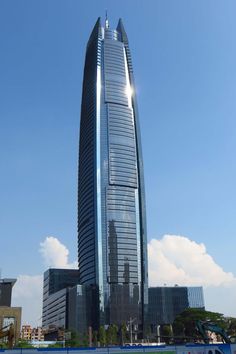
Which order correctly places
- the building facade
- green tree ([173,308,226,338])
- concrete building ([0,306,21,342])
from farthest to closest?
the building facade → green tree ([173,308,226,338]) → concrete building ([0,306,21,342])

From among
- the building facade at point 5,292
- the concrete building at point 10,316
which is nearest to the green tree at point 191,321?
the building facade at point 5,292

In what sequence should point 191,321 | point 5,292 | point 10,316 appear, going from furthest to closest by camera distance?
point 5,292 < point 191,321 < point 10,316

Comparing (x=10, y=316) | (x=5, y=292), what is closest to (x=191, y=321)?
(x=10, y=316)

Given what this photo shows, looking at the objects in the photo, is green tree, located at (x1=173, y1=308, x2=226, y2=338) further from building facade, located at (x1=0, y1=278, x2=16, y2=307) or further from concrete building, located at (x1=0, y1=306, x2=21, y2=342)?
concrete building, located at (x1=0, y1=306, x2=21, y2=342)

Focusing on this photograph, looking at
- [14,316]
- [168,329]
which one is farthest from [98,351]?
[168,329]

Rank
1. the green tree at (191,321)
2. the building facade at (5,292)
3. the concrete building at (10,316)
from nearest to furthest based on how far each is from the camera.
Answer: the concrete building at (10,316) → the green tree at (191,321) → the building facade at (5,292)

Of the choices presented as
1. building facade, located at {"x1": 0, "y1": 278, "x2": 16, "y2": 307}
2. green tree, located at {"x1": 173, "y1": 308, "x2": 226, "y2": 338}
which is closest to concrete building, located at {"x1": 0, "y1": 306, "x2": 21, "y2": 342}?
building facade, located at {"x1": 0, "y1": 278, "x2": 16, "y2": 307}

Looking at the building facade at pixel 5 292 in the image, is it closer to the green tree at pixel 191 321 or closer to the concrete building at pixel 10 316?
the concrete building at pixel 10 316

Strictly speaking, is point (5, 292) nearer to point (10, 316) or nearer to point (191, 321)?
point (10, 316)

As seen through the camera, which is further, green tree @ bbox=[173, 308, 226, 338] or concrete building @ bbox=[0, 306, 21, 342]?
green tree @ bbox=[173, 308, 226, 338]

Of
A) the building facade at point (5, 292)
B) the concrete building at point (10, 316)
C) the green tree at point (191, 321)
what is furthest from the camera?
the building facade at point (5, 292)

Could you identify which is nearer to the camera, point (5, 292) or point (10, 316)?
point (10, 316)

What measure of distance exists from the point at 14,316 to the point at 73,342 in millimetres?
19564

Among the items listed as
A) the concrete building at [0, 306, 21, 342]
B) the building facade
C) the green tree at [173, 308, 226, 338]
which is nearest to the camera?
the concrete building at [0, 306, 21, 342]
